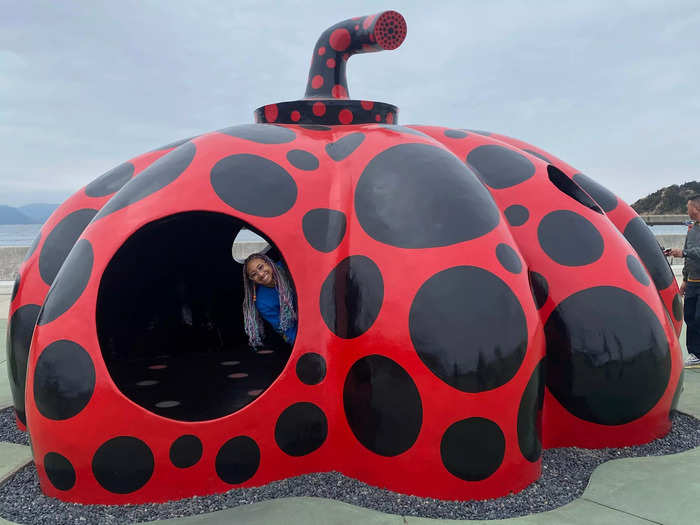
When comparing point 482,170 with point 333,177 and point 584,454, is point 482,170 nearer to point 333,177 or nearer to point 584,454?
point 333,177

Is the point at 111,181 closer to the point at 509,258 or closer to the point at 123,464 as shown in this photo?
the point at 123,464

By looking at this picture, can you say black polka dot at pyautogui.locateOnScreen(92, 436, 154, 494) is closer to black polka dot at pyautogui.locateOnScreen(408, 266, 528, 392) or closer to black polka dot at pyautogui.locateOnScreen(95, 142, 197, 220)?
black polka dot at pyautogui.locateOnScreen(95, 142, 197, 220)

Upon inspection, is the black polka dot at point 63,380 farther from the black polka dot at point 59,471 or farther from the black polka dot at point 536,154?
the black polka dot at point 536,154

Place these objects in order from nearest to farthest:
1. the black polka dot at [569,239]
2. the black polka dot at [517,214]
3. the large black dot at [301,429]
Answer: the large black dot at [301,429] < the black polka dot at [569,239] < the black polka dot at [517,214]

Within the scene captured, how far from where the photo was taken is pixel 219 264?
20.4 ft

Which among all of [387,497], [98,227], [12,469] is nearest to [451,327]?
[387,497]

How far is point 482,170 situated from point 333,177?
123 cm

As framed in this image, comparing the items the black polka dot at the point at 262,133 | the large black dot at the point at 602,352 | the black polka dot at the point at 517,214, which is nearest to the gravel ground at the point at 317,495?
the large black dot at the point at 602,352

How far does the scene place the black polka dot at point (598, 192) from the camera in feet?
17.0

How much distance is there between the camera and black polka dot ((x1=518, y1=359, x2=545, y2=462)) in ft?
11.3

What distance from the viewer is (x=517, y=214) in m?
4.27

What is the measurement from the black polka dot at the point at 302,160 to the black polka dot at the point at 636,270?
235cm

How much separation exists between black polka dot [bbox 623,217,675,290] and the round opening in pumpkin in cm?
311

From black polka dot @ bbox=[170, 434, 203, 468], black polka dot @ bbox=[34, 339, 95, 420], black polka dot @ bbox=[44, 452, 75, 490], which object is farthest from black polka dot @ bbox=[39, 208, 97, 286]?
black polka dot @ bbox=[170, 434, 203, 468]
